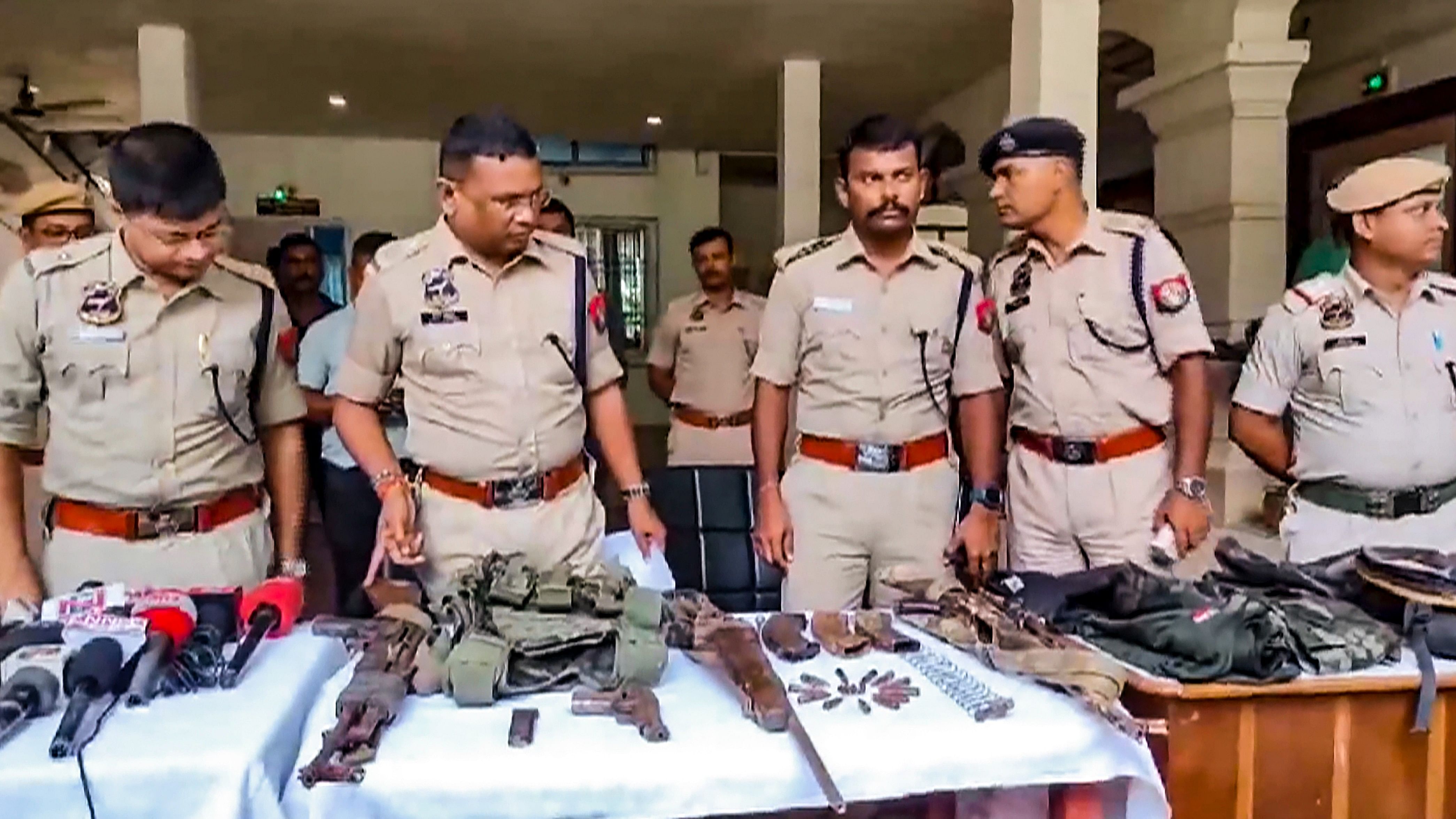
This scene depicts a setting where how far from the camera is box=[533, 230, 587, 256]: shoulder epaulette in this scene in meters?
2.47

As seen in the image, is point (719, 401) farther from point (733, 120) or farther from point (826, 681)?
point (733, 120)

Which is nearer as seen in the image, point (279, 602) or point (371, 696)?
point (371, 696)

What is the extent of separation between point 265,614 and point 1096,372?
1.70m

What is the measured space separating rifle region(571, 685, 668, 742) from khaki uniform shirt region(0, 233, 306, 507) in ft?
3.30

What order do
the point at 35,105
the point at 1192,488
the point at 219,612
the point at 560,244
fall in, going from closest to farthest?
1. the point at 219,612
2. the point at 560,244
3. the point at 1192,488
4. the point at 35,105

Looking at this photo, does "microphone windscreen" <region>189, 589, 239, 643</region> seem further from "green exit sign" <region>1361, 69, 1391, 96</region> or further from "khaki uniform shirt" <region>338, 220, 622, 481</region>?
"green exit sign" <region>1361, 69, 1391, 96</region>

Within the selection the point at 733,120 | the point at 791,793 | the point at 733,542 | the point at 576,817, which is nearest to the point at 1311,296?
the point at 733,542

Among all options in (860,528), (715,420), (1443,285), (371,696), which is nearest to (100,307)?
(371,696)

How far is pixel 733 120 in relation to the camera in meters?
9.79

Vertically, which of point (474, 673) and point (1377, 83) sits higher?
point (1377, 83)

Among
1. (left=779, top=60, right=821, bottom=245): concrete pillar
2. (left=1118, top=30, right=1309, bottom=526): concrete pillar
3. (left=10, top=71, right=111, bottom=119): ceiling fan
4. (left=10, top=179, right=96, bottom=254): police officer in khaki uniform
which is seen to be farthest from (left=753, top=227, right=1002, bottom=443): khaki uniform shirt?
(left=10, top=71, right=111, bottom=119): ceiling fan

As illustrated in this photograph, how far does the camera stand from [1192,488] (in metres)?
2.67

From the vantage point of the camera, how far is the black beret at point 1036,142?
270 centimetres

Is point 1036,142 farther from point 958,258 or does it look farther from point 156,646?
point 156,646
